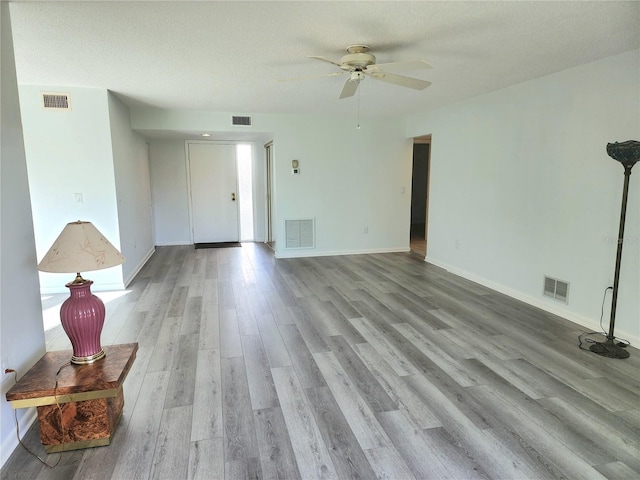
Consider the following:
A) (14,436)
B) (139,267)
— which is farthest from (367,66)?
(139,267)

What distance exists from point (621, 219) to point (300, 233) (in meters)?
4.55

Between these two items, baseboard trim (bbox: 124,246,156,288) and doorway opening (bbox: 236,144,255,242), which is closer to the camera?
baseboard trim (bbox: 124,246,156,288)

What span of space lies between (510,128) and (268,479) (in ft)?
14.1

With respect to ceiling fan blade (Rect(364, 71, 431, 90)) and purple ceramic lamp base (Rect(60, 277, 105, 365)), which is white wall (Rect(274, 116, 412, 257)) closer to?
ceiling fan blade (Rect(364, 71, 431, 90))

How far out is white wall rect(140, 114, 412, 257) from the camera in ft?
20.8

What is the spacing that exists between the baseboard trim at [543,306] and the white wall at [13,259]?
14.3 feet

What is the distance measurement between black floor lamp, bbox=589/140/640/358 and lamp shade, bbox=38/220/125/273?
141 inches

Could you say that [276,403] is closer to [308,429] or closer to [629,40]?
[308,429]

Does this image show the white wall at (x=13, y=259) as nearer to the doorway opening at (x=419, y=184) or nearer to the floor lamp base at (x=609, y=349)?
the floor lamp base at (x=609, y=349)

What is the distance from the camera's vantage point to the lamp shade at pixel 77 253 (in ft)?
6.29

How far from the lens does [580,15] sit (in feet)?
7.93

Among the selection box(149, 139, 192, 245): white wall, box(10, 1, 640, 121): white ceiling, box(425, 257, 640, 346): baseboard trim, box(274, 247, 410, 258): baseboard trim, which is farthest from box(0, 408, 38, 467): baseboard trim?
box(149, 139, 192, 245): white wall

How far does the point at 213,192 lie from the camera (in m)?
7.82

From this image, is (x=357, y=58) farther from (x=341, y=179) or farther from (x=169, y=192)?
(x=169, y=192)
